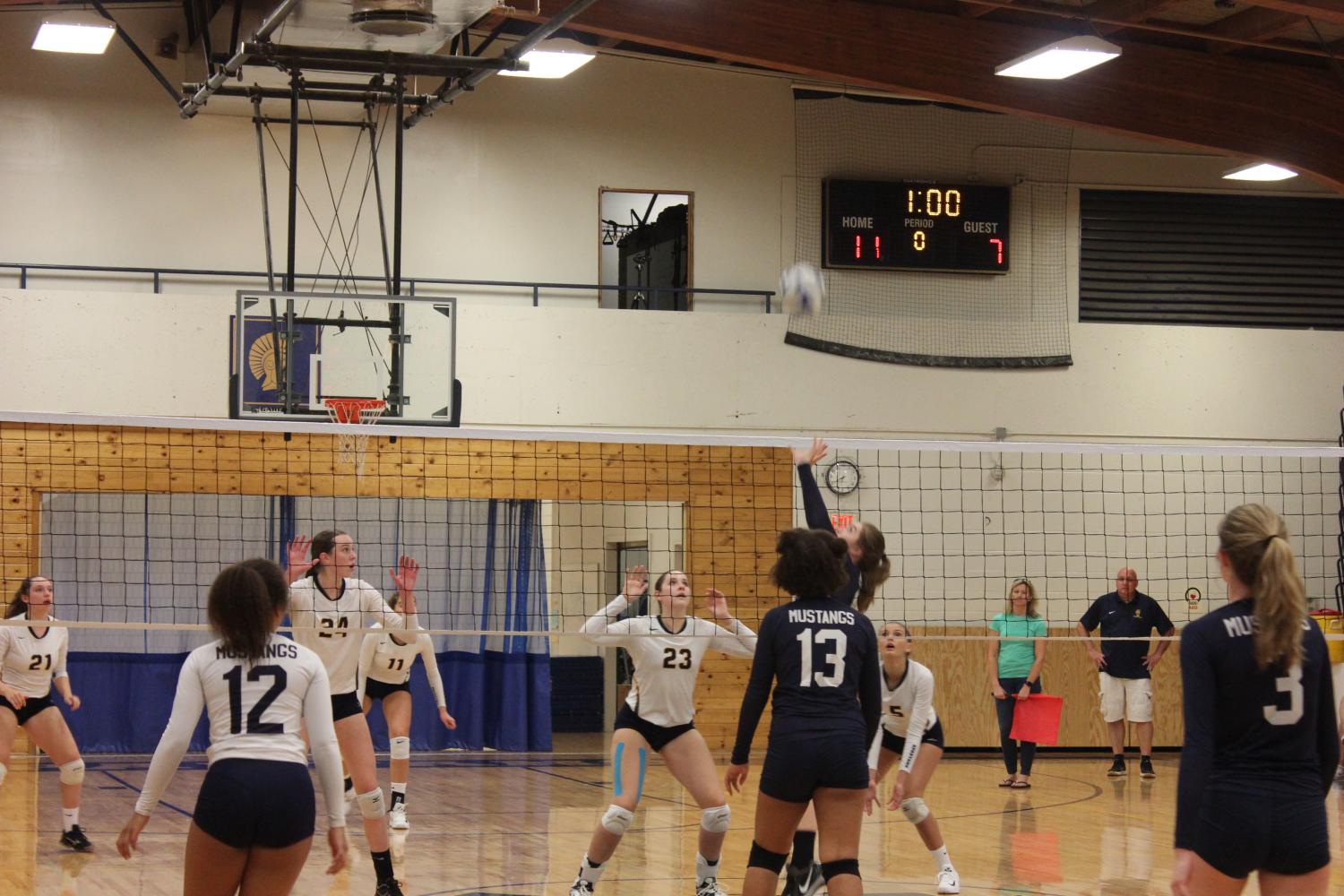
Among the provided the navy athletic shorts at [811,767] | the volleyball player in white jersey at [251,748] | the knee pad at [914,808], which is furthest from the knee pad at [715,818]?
the volleyball player in white jersey at [251,748]

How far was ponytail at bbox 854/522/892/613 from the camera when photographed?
19.9ft

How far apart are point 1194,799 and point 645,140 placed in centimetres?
1252

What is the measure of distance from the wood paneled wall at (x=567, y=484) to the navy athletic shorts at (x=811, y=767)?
882cm

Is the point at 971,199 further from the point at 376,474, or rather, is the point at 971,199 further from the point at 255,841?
the point at 255,841

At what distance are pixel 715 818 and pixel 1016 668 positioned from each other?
671cm

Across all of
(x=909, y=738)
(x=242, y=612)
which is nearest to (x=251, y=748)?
(x=242, y=612)

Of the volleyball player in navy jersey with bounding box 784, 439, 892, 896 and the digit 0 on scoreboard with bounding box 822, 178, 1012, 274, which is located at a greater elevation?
the digit 0 on scoreboard with bounding box 822, 178, 1012, 274

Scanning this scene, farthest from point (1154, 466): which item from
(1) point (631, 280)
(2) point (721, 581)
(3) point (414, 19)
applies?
(3) point (414, 19)

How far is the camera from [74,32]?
42.4ft

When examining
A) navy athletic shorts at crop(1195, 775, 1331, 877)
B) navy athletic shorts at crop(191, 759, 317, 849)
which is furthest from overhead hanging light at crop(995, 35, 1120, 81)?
navy athletic shorts at crop(191, 759, 317, 849)

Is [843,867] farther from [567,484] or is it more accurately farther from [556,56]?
[567,484]

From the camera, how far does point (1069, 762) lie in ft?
47.9

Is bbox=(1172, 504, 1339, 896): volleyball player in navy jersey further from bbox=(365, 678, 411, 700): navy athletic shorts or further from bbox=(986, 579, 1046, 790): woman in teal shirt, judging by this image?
bbox=(986, 579, 1046, 790): woman in teal shirt

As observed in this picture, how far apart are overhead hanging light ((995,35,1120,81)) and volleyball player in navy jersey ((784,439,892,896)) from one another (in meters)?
7.71
